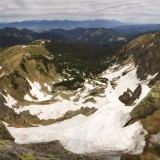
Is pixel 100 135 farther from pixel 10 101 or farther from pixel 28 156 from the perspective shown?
pixel 10 101

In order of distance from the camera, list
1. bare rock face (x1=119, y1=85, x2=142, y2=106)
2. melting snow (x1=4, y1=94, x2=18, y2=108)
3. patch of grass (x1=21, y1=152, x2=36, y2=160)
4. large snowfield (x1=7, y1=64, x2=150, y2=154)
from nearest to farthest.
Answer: patch of grass (x1=21, y1=152, x2=36, y2=160), large snowfield (x1=7, y1=64, x2=150, y2=154), bare rock face (x1=119, y1=85, x2=142, y2=106), melting snow (x1=4, y1=94, x2=18, y2=108)

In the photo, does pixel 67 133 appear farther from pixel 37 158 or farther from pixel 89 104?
pixel 89 104

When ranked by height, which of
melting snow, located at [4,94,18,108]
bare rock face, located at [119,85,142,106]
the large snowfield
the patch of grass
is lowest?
melting snow, located at [4,94,18,108]

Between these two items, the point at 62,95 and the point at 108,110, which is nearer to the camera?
the point at 108,110

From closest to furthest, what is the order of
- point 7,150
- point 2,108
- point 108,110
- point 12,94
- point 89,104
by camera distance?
point 7,150
point 108,110
point 2,108
point 89,104
point 12,94

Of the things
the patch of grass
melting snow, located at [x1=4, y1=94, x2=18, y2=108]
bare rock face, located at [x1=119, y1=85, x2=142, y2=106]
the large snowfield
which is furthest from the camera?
melting snow, located at [x1=4, y1=94, x2=18, y2=108]

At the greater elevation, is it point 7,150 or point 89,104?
point 7,150

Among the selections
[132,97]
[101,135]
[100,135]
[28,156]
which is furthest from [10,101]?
[28,156]

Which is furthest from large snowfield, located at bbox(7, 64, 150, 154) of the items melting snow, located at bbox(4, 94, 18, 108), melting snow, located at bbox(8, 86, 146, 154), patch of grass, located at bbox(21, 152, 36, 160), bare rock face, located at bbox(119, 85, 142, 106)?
melting snow, located at bbox(4, 94, 18, 108)

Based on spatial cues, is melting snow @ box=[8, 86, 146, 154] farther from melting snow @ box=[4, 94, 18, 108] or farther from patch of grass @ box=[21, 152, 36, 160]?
melting snow @ box=[4, 94, 18, 108]

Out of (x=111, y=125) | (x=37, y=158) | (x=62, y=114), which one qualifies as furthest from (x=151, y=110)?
(x=62, y=114)

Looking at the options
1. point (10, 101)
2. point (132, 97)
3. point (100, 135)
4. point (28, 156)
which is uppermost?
point (28, 156)
